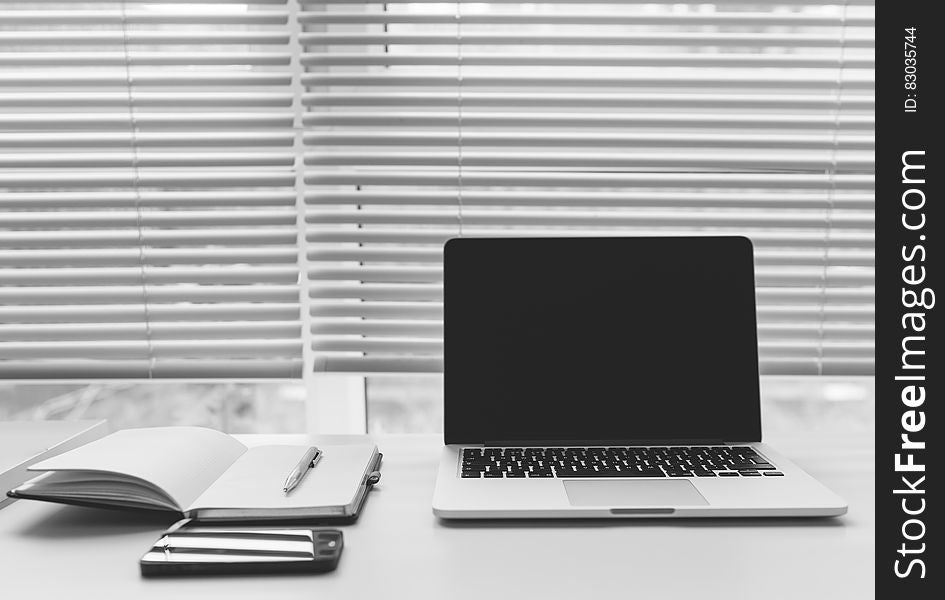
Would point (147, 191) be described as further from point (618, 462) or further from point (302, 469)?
point (618, 462)

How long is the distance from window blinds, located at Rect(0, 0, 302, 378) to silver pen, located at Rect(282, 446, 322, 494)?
0.42 metres

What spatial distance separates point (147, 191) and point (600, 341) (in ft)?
2.73

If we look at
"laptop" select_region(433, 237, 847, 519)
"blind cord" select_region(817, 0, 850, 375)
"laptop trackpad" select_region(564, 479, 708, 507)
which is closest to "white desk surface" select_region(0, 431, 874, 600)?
"laptop trackpad" select_region(564, 479, 708, 507)

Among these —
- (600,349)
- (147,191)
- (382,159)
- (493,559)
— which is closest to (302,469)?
(493,559)

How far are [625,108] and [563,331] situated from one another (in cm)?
47

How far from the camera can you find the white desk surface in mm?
612

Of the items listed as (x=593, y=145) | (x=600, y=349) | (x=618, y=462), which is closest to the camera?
(x=618, y=462)

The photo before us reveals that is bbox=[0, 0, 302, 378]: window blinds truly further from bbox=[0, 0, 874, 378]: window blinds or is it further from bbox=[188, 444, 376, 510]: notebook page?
bbox=[188, 444, 376, 510]: notebook page

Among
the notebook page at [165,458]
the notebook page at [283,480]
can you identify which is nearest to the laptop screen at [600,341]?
the notebook page at [283,480]

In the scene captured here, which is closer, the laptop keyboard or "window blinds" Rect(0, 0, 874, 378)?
the laptop keyboard

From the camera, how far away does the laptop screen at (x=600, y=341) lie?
995 millimetres

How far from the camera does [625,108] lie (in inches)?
50.2

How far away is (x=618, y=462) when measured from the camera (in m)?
0.89

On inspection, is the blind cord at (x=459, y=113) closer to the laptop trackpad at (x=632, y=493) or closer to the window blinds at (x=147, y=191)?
the window blinds at (x=147, y=191)
